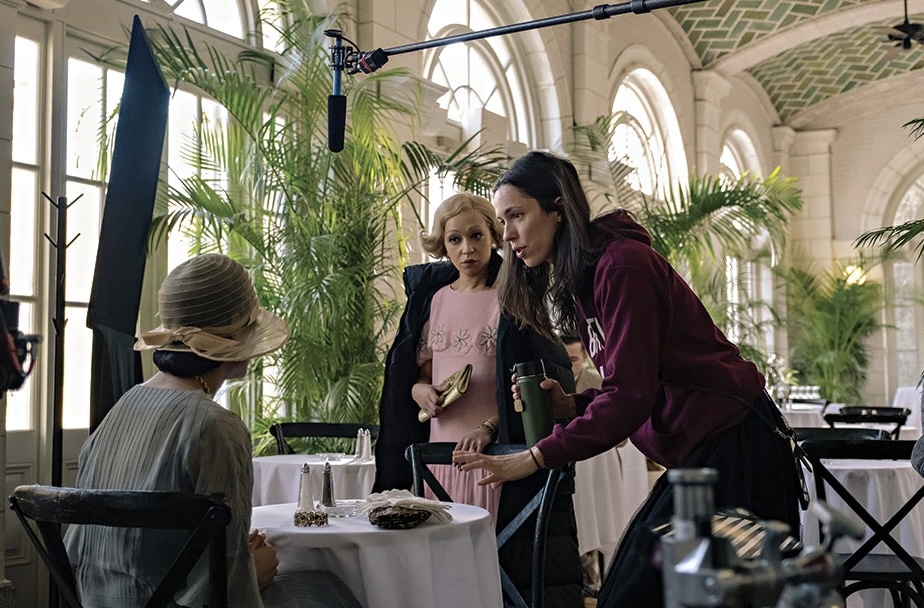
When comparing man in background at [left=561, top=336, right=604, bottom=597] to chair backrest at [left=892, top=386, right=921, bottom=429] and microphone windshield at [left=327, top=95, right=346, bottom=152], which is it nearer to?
microphone windshield at [left=327, top=95, right=346, bottom=152]

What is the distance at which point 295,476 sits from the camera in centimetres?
410

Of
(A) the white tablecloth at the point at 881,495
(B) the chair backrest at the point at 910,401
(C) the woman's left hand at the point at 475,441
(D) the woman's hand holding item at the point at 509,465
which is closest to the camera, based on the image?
(D) the woman's hand holding item at the point at 509,465

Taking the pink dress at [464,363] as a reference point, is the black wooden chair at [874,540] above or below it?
below

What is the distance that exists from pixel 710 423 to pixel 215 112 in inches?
175

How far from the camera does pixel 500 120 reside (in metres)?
8.50

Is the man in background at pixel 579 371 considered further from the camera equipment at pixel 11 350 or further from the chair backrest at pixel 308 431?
the camera equipment at pixel 11 350

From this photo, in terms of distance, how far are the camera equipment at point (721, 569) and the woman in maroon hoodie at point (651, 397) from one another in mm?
1086

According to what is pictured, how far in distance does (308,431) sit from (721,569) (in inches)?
160

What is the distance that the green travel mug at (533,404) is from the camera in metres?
2.25

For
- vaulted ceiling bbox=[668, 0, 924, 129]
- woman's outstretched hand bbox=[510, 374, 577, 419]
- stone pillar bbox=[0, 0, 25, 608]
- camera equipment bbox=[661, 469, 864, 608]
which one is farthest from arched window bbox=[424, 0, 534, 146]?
camera equipment bbox=[661, 469, 864, 608]

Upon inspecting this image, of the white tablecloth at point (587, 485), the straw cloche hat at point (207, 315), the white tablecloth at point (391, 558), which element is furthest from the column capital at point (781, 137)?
the straw cloche hat at point (207, 315)

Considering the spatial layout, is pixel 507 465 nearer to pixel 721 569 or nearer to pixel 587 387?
pixel 721 569

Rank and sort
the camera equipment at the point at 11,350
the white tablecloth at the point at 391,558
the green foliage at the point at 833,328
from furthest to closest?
the green foliage at the point at 833,328 < the white tablecloth at the point at 391,558 < the camera equipment at the point at 11,350

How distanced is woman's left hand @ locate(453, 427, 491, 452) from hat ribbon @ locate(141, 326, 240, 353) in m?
1.18
